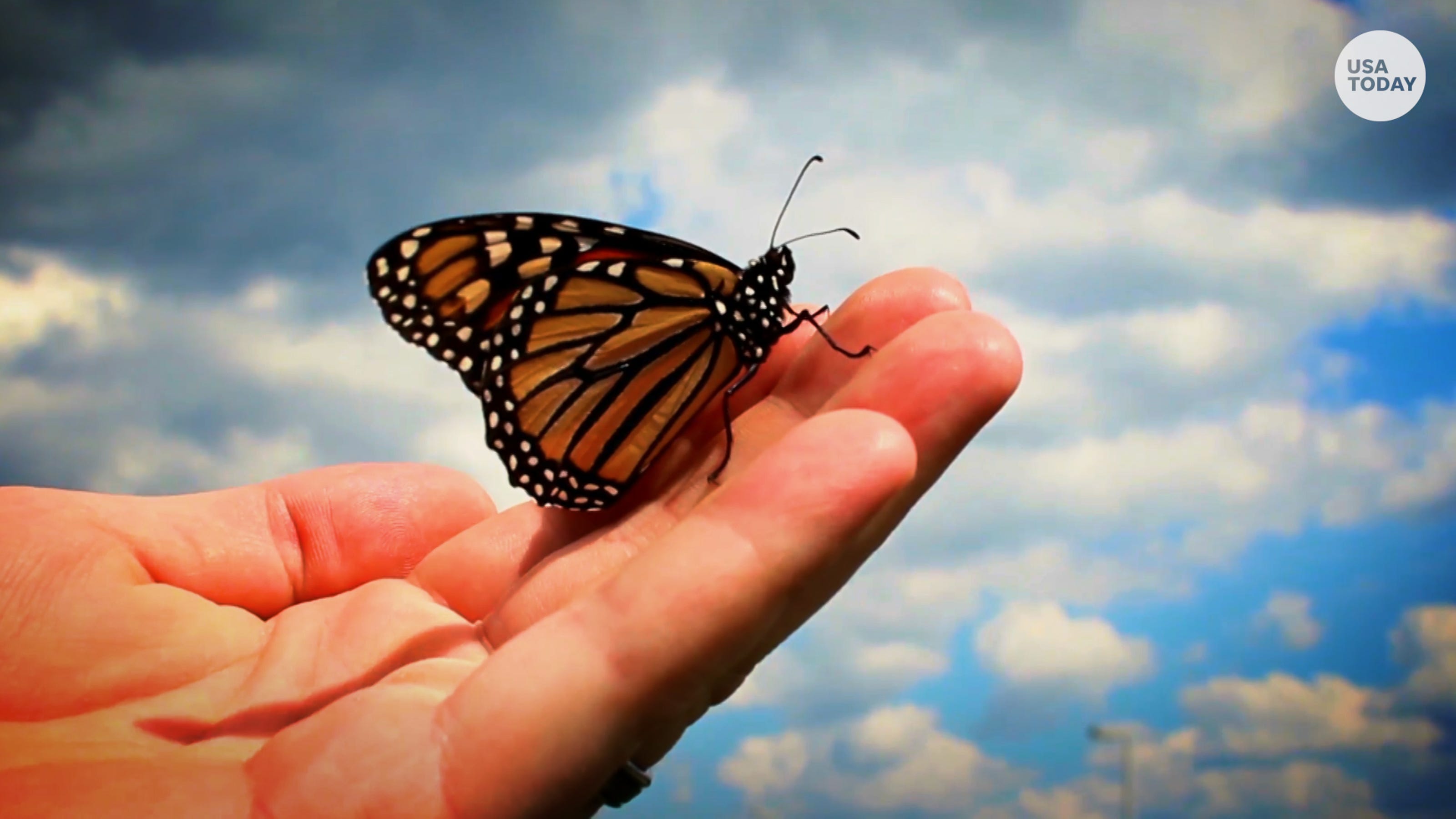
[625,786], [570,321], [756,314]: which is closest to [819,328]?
[756,314]

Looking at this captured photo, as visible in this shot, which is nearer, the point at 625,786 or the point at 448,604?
the point at 625,786

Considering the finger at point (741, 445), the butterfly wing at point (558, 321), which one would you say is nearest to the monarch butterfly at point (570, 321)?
the butterfly wing at point (558, 321)

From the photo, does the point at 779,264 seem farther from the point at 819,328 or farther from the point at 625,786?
the point at 625,786

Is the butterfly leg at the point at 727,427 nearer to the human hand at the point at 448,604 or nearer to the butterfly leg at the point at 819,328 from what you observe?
the human hand at the point at 448,604

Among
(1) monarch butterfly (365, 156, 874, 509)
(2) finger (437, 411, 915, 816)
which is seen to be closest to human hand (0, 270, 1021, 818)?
(2) finger (437, 411, 915, 816)

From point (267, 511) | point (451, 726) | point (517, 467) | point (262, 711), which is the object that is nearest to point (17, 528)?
point (267, 511)

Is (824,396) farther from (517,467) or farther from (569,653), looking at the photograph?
(569,653)
